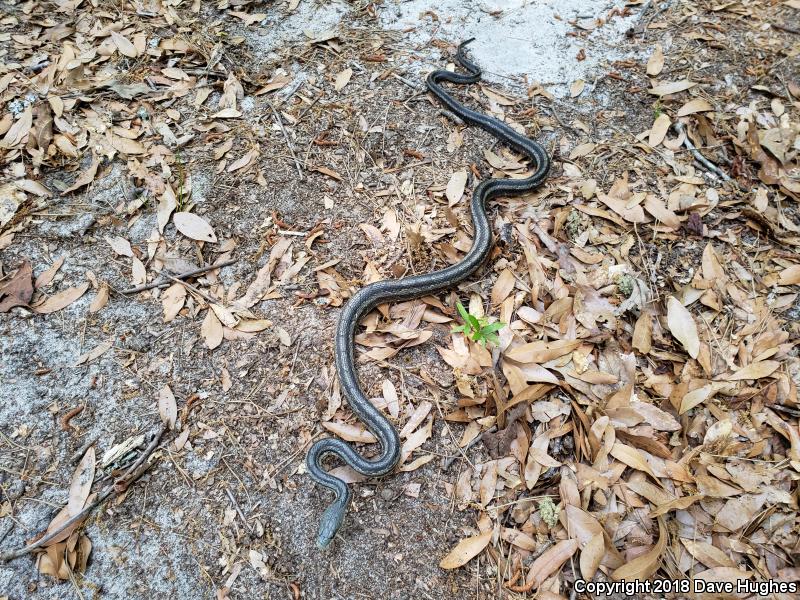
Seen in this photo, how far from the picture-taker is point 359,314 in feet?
15.8

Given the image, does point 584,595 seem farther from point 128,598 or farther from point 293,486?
point 128,598

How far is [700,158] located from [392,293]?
4.37 meters

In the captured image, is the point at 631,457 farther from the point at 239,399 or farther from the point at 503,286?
the point at 239,399

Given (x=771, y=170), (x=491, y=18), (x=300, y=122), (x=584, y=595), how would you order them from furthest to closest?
(x=491, y=18), (x=300, y=122), (x=771, y=170), (x=584, y=595)

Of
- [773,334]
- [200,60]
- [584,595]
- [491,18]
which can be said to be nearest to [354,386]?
[584,595]

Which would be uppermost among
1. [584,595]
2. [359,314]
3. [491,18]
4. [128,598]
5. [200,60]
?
[491,18]

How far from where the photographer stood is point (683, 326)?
4531 millimetres

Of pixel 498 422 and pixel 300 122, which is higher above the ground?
pixel 300 122

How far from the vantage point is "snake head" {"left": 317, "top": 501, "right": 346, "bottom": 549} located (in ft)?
12.2

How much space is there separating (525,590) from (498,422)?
1322 mm

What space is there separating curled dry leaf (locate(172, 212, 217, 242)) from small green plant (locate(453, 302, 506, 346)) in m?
2.91

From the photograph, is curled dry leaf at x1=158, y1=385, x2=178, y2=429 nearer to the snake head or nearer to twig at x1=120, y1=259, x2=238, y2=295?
twig at x1=120, y1=259, x2=238, y2=295

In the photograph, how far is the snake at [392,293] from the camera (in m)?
4.01

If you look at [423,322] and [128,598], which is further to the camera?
[423,322]
